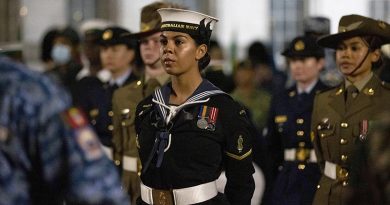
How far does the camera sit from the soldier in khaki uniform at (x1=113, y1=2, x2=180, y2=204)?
7.76 m

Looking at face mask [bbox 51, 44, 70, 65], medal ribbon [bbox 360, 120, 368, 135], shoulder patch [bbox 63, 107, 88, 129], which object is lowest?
medal ribbon [bbox 360, 120, 368, 135]

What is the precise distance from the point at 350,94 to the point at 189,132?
1839 millimetres

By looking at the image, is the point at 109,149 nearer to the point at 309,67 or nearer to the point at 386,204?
the point at 309,67

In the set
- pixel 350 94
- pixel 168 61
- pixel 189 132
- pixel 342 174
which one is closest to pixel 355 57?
pixel 350 94

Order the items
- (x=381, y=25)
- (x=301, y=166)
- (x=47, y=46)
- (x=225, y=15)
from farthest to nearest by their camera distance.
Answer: (x=225, y=15) → (x=47, y=46) → (x=301, y=166) → (x=381, y=25)

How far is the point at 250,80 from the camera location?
1306 cm

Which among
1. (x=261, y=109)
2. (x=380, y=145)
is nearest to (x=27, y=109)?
(x=380, y=145)

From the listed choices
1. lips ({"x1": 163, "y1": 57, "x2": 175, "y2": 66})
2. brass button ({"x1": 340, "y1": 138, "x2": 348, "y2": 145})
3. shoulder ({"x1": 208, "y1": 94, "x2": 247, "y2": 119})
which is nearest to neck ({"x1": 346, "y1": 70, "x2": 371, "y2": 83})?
brass button ({"x1": 340, "y1": 138, "x2": 348, "y2": 145})

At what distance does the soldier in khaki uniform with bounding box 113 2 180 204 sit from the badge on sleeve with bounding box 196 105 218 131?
178 centimetres

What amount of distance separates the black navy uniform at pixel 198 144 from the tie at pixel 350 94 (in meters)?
1.41

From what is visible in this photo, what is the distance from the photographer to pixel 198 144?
19.1 ft

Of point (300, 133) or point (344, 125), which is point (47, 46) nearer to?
point (300, 133)

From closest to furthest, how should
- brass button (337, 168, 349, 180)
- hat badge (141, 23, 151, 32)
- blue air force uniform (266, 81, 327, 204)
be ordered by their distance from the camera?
brass button (337, 168, 349, 180)
hat badge (141, 23, 151, 32)
blue air force uniform (266, 81, 327, 204)

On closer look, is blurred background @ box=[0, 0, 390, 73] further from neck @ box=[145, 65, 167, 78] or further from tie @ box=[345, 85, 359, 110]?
tie @ box=[345, 85, 359, 110]
